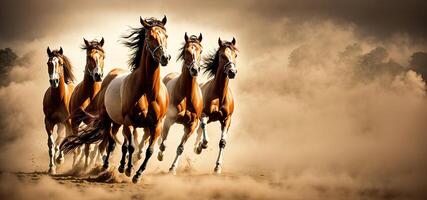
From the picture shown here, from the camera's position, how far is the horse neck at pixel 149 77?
12.1 meters

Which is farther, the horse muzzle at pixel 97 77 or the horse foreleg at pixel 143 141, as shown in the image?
the horse foreleg at pixel 143 141

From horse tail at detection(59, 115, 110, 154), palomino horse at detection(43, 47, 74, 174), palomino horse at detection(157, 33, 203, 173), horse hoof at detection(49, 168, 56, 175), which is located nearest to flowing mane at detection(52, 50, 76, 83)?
palomino horse at detection(43, 47, 74, 174)

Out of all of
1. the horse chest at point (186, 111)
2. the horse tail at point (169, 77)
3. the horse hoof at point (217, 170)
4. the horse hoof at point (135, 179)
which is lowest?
the horse hoof at point (135, 179)

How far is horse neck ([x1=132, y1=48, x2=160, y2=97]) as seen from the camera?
478 inches

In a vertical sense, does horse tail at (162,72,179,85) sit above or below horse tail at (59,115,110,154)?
above

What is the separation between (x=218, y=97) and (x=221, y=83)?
321 mm

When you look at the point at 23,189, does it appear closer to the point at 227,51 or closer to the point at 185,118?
the point at 185,118

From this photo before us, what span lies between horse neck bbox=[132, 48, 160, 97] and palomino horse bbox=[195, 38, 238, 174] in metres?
2.59

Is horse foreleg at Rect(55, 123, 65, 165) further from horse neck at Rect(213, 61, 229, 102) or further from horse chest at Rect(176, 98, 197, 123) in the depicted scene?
horse neck at Rect(213, 61, 229, 102)

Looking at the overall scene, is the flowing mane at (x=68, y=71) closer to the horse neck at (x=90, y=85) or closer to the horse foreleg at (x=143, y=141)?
the horse neck at (x=90, y=85)

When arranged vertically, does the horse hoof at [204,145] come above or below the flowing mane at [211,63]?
below

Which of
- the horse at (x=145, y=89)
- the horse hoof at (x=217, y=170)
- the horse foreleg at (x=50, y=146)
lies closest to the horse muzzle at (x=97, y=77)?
the horse at (x=145, y=89)

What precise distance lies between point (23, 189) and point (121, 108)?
2.43 meters

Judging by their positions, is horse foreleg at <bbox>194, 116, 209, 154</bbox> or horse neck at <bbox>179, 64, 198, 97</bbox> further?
horse foreleg at <bbox>194, 116, 209, 154</bbox>
